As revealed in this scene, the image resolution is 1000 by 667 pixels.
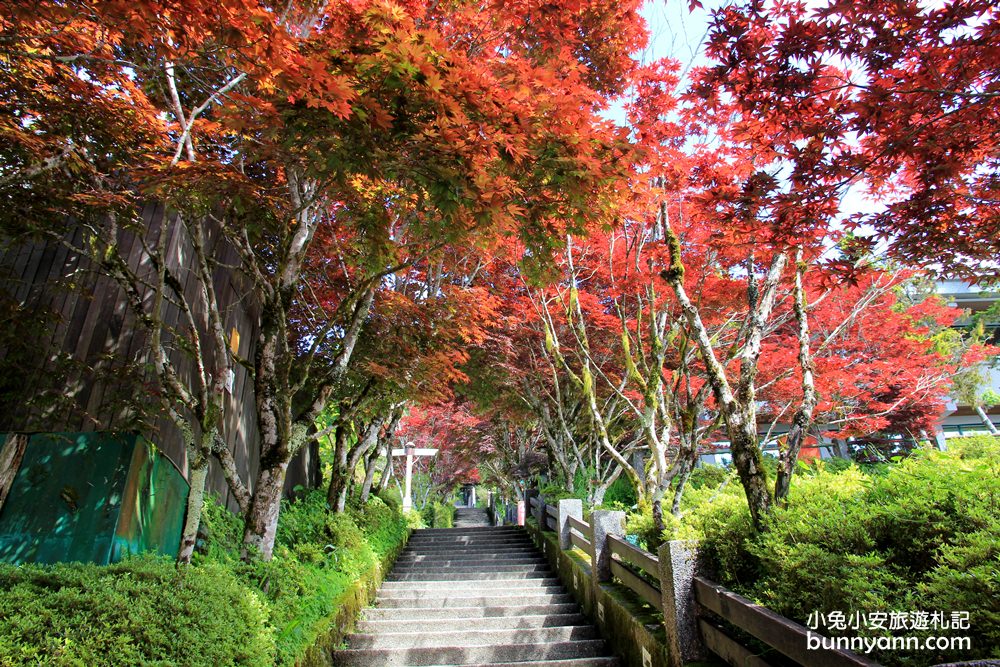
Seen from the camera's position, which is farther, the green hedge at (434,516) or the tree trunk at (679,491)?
the green hedge at (434,516)

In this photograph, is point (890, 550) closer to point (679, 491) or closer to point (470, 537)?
point (679, 491)

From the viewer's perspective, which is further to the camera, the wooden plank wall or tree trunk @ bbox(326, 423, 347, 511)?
tree trunk @ bbox(326, 423, 347, 511)

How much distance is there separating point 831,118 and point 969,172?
114cm

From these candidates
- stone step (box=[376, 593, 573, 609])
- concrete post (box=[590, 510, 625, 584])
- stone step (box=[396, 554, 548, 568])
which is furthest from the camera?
stone step (box=[396, 554, 548, 568])

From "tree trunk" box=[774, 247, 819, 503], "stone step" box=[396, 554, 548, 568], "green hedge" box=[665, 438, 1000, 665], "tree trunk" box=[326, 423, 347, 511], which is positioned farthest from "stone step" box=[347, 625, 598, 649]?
"stone step" box=[396, 554, 548, 568]

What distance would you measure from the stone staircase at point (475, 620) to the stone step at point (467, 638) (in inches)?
0.4

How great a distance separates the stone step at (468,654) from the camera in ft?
18.1

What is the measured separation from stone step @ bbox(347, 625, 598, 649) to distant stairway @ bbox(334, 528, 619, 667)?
0.4 inches

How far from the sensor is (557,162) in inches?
159

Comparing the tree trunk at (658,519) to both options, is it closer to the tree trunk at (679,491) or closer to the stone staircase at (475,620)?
the tree trunk at (679,491)

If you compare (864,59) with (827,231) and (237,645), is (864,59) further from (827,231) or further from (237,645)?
(237,645)

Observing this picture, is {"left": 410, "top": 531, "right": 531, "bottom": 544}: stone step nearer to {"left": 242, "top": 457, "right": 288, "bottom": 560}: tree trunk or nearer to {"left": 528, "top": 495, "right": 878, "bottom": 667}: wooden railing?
{"left": 528, "top": 495, "right": 878, "bottom": 667}: wooden railing

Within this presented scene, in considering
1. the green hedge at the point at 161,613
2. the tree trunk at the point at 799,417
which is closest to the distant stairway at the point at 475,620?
the green hedge at the point at 161,613

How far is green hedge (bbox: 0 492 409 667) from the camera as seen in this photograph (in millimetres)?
2785
